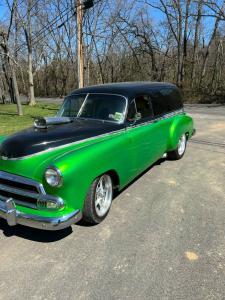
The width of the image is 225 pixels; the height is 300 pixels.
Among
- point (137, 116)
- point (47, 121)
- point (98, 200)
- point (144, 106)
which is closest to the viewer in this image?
point (98, 200)

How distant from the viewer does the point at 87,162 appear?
3797mm

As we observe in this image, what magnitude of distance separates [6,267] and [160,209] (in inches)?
90.1

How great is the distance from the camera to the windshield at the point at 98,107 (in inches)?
196

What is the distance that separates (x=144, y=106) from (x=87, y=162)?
85.9 inches

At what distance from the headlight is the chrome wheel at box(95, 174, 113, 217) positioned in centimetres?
78

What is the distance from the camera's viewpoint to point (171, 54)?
112 feet

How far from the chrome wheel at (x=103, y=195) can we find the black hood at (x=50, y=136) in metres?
0.64

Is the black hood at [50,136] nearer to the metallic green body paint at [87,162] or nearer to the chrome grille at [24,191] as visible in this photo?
the metallic green body paint at [87,162]

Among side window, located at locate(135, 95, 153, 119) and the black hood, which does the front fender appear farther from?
side window, located at locate(135, 95, 153, 119)

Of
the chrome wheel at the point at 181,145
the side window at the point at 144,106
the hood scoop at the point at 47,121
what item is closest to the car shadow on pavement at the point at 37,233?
the hood scoop at the point at 47,121

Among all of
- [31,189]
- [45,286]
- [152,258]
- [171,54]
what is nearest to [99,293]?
[45,286]

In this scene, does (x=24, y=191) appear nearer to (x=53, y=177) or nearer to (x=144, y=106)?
(x=53, y=177)

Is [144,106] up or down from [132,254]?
up

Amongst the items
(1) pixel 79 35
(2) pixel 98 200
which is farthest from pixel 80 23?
(2) pixel 98 200
